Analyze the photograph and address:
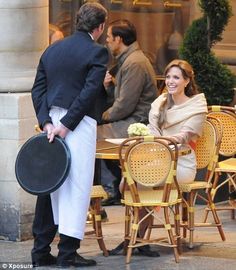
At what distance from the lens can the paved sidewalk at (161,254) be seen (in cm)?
794

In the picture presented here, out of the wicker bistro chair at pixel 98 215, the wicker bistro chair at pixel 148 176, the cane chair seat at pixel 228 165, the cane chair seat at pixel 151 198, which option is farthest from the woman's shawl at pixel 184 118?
the cane chair seat at pixel 228 165

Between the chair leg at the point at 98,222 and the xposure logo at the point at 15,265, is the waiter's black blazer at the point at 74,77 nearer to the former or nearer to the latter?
the chair leg at the point at 98,222

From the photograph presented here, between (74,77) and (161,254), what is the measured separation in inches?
66.8

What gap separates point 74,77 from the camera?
755 centimetres

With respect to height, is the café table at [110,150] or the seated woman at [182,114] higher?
the seated woman at [182,114]

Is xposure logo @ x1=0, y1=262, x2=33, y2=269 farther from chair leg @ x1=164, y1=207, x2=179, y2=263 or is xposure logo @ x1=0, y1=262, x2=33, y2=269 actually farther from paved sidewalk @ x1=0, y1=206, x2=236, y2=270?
chair leg @ x1=164, y1=207, x2=179, y2=263

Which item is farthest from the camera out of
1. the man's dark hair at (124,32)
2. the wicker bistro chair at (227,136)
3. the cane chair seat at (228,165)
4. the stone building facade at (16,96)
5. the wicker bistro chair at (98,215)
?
the man's dark hair at (124,32)

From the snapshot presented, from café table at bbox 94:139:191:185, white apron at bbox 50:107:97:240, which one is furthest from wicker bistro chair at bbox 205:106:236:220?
white apron at bbox 50:107:97:240

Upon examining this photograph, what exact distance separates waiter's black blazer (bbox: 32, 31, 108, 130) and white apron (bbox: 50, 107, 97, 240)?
0.08 m

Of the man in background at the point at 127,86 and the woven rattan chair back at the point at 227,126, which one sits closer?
the woven rattan chair back at the point at 227,126

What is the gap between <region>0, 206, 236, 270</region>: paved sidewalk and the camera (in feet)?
26.0

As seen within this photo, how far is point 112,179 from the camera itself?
10.8 meters

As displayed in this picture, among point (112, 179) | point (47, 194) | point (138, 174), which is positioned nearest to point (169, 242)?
point (138, 174)

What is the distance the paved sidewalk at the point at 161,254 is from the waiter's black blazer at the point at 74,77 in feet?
3.94
